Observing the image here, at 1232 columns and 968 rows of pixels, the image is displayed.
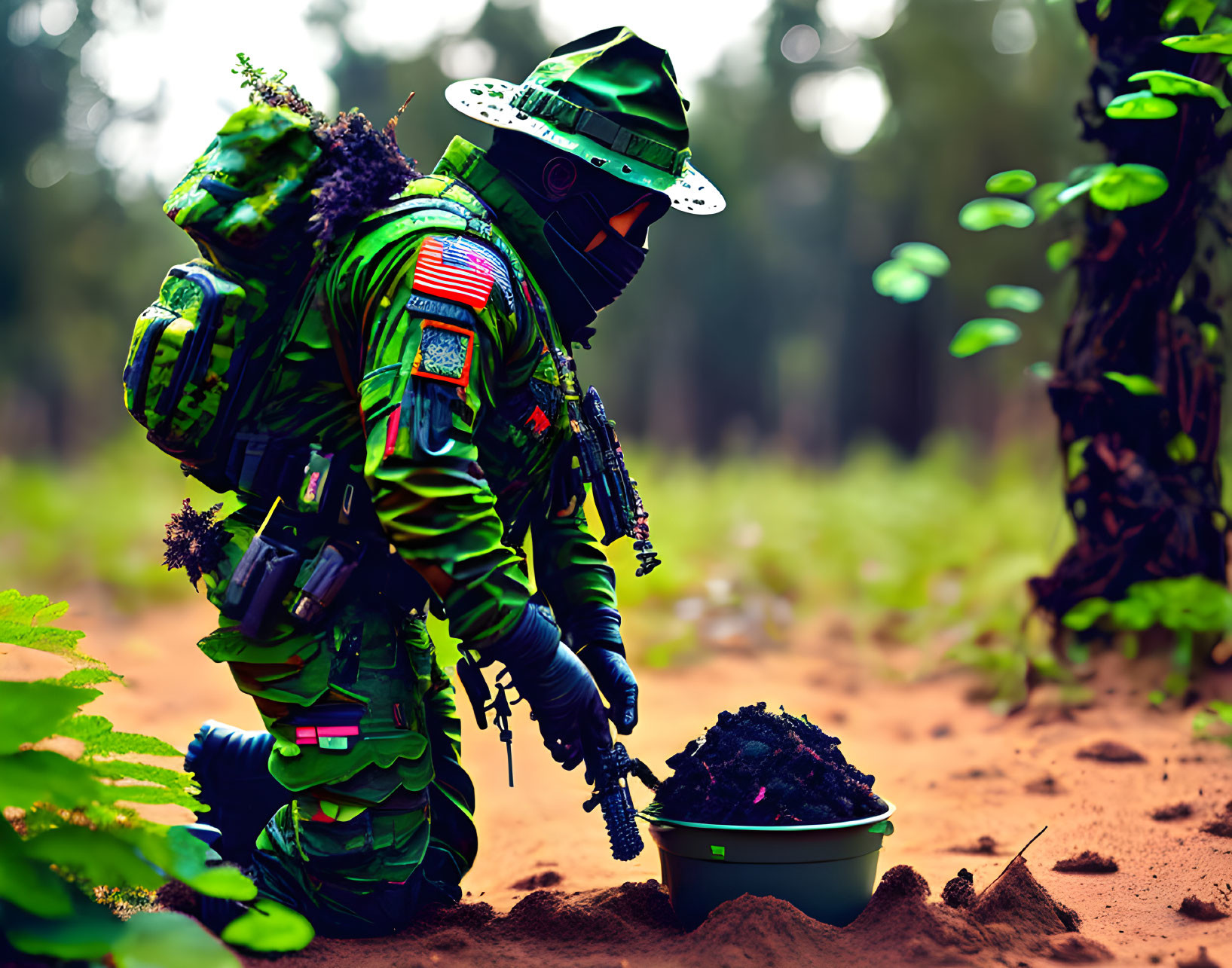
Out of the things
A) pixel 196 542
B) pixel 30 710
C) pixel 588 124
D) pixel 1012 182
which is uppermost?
pixel 1012 182

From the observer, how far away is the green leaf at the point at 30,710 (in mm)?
1525

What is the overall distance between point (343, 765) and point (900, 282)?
3.01 meters

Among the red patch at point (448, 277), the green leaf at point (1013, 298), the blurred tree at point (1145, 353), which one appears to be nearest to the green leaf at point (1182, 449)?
the blurred tree at point (1145, 353)

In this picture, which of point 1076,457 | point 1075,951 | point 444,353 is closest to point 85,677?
point 444,353

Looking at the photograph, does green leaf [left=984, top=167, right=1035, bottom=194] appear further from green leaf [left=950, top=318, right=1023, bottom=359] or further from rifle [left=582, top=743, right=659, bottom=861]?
rifle [left=582, top=743, right=659, bottom=861]

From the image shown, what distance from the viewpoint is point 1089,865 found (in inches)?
114

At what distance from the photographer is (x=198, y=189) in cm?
226

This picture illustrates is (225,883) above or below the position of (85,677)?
below

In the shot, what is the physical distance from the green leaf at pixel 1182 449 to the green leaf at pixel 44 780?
14.7 feet

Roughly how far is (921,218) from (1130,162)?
1242cm

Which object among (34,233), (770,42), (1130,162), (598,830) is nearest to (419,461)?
(598,830)

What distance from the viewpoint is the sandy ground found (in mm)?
2730

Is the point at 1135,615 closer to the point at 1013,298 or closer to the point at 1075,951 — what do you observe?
the point at 1013,298

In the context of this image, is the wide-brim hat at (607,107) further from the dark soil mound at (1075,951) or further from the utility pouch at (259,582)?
the dark soil mound at (1075,951)
